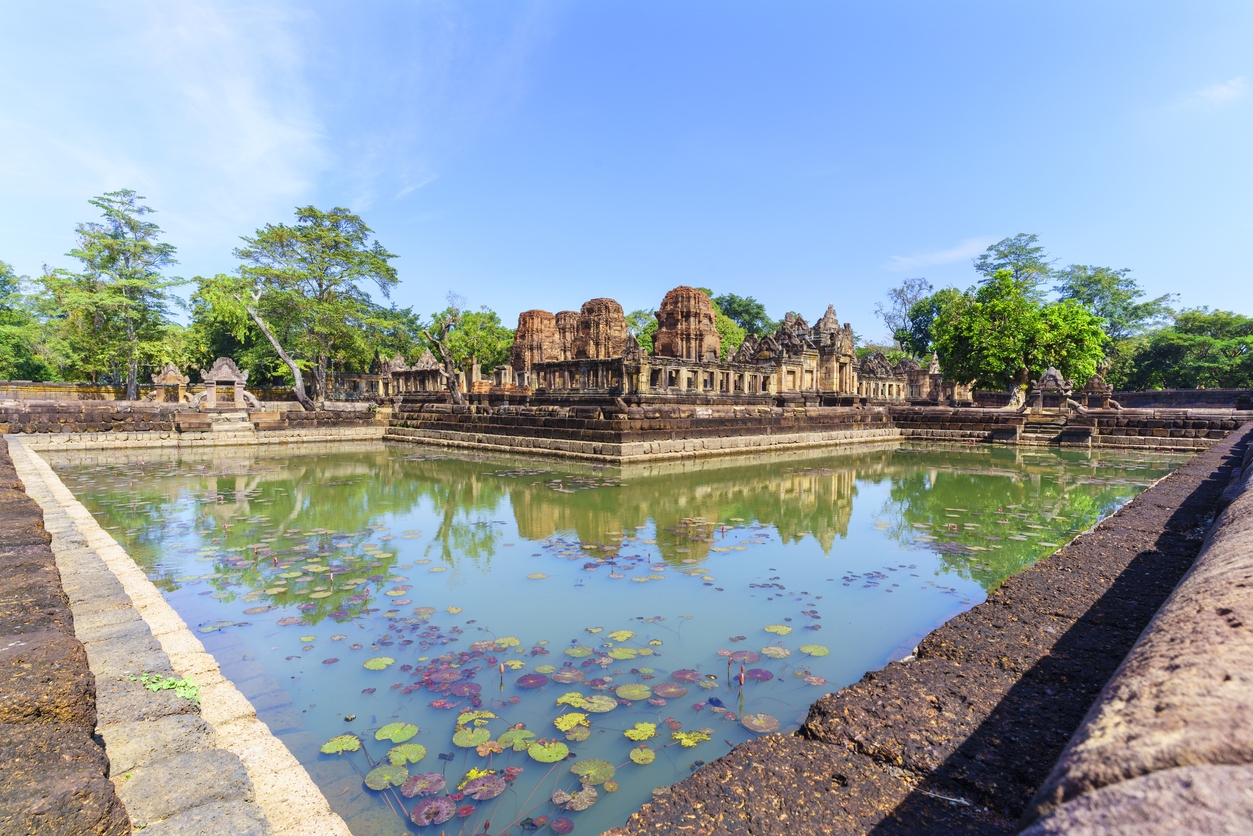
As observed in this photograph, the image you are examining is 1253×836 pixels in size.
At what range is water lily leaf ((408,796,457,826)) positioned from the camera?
2.16 m

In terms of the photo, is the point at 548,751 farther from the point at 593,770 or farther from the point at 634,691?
the point at 634,691

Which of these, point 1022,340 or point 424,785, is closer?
point 424,785

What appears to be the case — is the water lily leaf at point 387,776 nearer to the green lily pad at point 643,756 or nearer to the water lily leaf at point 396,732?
the water lily leaf at point 396,732

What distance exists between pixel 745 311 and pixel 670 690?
6017 centimetres

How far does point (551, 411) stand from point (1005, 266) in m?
42.5

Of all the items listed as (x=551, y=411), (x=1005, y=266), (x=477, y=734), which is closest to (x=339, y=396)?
(x=551, y=411)

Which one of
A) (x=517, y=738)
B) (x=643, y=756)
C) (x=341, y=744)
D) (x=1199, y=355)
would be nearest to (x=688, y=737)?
(x=643, y=756)

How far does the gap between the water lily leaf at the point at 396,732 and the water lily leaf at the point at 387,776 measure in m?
0.18

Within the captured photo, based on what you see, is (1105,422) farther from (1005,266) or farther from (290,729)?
(1005,266)

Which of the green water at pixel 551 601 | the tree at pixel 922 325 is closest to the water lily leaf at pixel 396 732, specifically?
the green water at pixel 551 601

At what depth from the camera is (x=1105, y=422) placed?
1742 centimetres

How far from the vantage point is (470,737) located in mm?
2660

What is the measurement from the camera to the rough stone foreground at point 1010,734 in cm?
79

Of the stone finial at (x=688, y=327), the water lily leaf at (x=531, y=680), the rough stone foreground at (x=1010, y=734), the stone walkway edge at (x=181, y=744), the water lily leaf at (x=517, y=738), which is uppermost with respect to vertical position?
the stone finial at (x=688, y=327)
